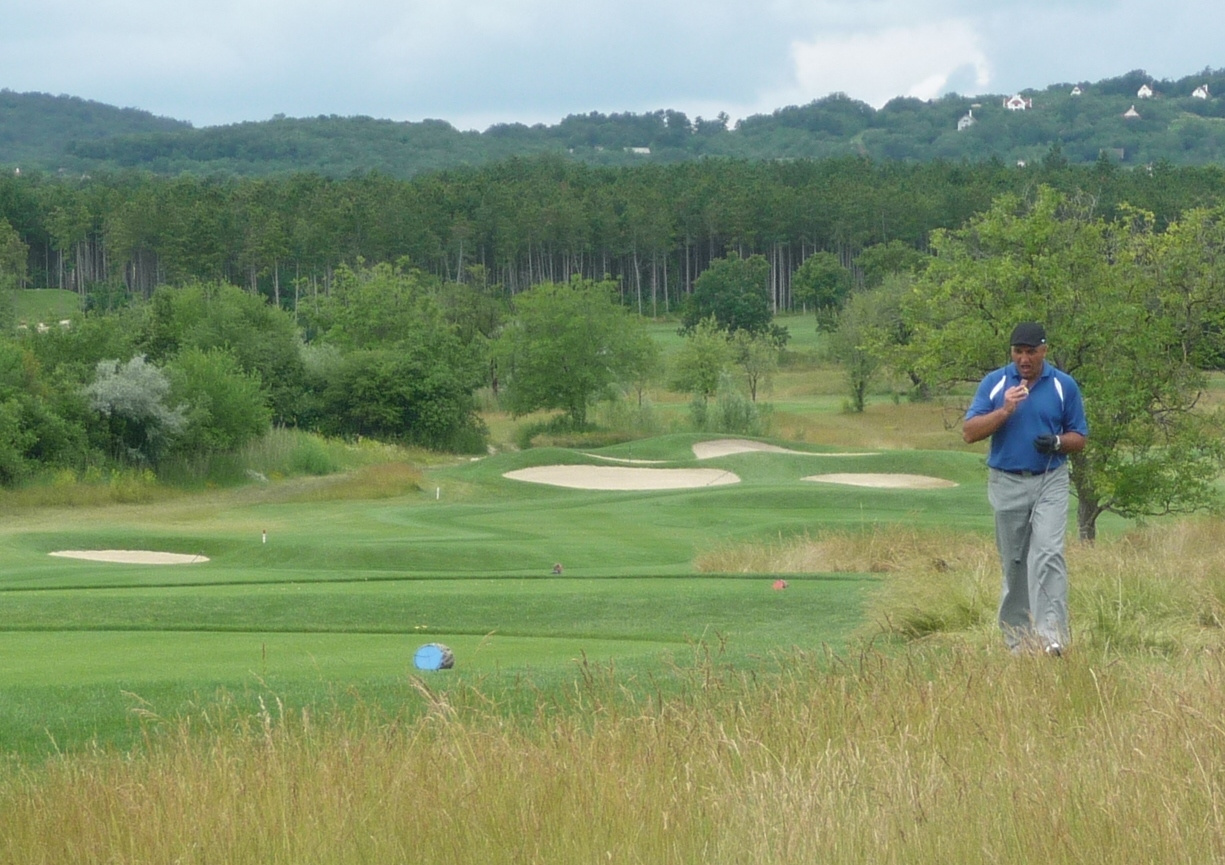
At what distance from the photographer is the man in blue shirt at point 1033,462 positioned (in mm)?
8750

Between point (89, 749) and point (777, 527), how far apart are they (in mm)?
20132

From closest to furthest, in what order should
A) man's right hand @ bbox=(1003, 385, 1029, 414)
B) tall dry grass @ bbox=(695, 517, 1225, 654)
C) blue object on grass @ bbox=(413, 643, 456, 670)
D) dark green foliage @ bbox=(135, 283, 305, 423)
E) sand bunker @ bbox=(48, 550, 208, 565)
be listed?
1. man's right hand @ bbox=(1003, 385, 1029, 414)
2. blue object on grass @ bbox=(413, 643, 456, 670)
3. tall dry grass @ bbox=(695, 517, 1225, 654)
4. sand bunker @ bbox=(48, 550, 208, 565)
5. dark green foliage @ bbox=(135, 283, 305, 423)

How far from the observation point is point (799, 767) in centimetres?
558

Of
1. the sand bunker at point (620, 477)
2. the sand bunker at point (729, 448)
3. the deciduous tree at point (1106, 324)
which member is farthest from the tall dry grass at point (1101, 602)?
the sand bunker at point (729, 448)

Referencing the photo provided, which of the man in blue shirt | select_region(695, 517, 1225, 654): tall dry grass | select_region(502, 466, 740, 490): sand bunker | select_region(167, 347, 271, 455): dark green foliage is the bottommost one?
select_region(502, 466, 740, 490): sand bunker

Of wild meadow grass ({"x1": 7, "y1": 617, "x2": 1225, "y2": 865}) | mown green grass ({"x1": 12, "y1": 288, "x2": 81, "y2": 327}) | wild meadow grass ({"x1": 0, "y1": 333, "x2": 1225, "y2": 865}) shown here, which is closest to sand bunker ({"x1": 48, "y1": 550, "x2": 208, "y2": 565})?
wild meadow grass ({"x1": 0, "y1": 333, "x2": 1225, "y2": 865})

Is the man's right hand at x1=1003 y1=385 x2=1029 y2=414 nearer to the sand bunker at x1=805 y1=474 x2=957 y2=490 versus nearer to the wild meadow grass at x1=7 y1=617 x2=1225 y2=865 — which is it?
the wild meadow grass at x1=7 y1=617 x2=1225 y2=865

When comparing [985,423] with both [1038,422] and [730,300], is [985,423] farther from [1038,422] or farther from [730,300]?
[730,300]

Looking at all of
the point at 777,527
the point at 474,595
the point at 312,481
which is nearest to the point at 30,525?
the point at 312,481

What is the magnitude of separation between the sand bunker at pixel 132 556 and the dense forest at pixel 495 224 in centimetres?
8305

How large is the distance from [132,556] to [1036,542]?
1948 centimetres

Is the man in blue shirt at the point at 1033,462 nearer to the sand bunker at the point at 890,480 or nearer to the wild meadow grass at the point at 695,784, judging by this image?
the wild meadow grass at the point at 695,784

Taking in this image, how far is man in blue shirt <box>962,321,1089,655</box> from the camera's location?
875 centimetres

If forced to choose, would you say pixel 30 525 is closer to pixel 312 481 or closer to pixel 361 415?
pixel 312 481
